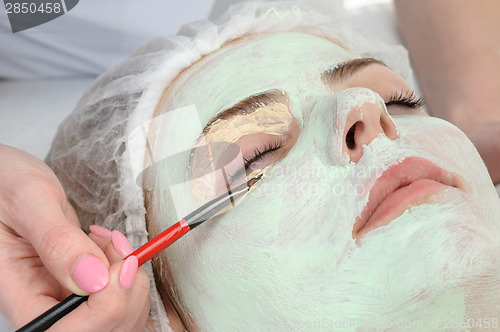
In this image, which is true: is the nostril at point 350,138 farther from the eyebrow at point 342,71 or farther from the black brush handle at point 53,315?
the black brush handle at point 53,315

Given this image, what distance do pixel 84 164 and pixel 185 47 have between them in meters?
0.32

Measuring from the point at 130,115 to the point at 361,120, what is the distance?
1.51ft

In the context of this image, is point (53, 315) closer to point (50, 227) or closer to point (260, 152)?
point (50, 227)

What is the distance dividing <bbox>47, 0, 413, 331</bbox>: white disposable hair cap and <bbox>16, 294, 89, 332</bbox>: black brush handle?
0.73 ft

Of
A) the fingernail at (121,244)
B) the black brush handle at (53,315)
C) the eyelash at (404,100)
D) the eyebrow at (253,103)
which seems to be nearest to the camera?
the black brush handle at (53,315)

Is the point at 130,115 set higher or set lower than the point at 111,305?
higher

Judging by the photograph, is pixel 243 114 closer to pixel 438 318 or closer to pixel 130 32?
pixel 438 318

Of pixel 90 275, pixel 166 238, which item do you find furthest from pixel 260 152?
pixel 90 275

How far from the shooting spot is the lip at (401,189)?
0.73 metres

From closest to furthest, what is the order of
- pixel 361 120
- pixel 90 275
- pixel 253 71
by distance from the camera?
pixel 90 275 < pixel 361 120 < pixel 253 71

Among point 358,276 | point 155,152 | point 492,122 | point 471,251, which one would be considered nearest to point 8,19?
point 155,152

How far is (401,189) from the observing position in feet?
2.46

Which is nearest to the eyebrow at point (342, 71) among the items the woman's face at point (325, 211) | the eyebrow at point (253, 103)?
the woman's face at point (325, 211)

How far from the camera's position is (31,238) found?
0.74 metres
